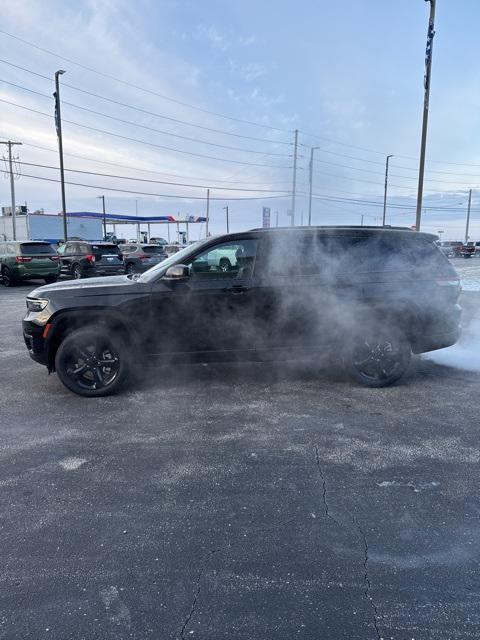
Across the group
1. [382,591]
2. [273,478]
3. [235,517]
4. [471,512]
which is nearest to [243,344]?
[273,478]

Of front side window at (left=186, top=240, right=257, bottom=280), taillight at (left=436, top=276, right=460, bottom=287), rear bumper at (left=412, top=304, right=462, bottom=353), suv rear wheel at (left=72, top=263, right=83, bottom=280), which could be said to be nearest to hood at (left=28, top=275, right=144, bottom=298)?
front side window at (left=186, top=240, right=257, bottom=280)

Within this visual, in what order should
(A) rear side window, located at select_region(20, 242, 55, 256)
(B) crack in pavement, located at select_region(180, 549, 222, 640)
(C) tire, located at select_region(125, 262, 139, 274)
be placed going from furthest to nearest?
(C) tire, located at select_region(125, 262, 139, 274) < (A) rear side window, located at select_region(20, 242, 55, 256) < (B) crack in pavement, located at select_region(180, 549, 222, 640)

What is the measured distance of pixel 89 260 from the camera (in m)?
17.9

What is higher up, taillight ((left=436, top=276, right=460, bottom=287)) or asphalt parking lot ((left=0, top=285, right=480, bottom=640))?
taillight ((left=436, top=276, right=460, bottom=287))

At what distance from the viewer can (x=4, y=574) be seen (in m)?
2.31

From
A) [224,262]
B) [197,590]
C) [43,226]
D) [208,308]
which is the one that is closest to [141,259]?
[224,262]

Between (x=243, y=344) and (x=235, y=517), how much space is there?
2.38m

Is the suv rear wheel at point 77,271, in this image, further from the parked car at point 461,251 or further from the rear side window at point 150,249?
the parked car at point 461,251

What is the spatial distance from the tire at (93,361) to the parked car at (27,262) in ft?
42.4

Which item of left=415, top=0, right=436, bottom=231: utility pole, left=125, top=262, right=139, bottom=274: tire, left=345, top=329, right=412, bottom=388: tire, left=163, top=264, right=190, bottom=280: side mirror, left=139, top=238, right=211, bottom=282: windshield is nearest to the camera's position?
left=163, top=264, right=190, bottom=280: side mirror

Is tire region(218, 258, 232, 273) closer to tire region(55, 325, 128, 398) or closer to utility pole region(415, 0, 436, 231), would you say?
tire region(55, 325, 128, 398)

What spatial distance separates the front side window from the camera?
4.97 metres

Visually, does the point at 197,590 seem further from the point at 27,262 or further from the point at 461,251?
the point at 461,251

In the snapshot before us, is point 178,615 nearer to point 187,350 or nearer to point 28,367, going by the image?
point 187,350
